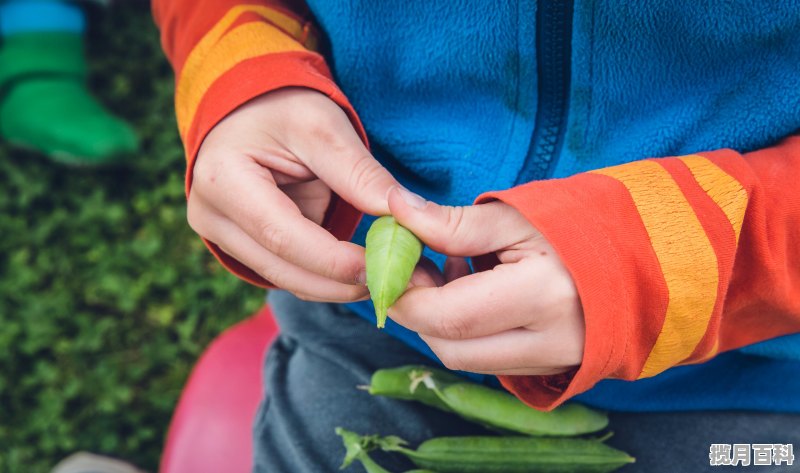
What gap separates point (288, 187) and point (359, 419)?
0.39m

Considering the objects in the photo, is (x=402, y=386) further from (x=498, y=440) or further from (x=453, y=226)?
(x=453, y=226)

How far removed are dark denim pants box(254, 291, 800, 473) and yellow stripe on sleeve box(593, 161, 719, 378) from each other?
304 millimetres

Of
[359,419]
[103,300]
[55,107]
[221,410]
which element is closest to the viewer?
[359,419]

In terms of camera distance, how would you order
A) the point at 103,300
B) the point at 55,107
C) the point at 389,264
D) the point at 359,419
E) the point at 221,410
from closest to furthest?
the point at 389,264, the point at 359,419, the point at 221,410, the point at 103,300, the point at 55,107

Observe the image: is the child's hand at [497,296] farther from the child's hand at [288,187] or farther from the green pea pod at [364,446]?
the green pea pod at [364,446]

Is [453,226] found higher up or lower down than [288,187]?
higher up

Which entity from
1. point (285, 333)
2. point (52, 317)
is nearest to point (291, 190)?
point (285, 333)

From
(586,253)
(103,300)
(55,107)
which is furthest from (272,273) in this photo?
(55,107)

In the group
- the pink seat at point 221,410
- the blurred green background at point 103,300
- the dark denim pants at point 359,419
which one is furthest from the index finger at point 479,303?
the blurred green background at point 103,300

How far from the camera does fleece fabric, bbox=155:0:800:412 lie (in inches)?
30.2

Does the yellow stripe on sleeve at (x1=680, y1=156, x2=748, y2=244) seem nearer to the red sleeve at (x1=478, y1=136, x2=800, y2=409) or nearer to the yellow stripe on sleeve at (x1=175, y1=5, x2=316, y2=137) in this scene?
the red sleeve at (x1=478, y1=136, x2=800, y2=409)

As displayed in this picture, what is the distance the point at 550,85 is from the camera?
3.18 feet

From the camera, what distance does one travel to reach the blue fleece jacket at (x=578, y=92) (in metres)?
0.90

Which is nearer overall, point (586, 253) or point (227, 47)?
point (586, 253)
